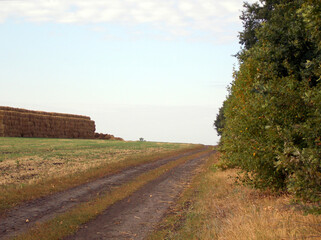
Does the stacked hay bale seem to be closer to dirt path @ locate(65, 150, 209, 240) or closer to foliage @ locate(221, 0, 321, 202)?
dirt path @ locate(65, 150, 209, 240)

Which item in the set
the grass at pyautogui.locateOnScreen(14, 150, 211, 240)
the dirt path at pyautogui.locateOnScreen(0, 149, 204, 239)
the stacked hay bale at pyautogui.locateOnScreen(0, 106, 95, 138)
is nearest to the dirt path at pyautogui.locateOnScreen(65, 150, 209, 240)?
the grass at pyautogui.locateOnScreen(14, 150, 211, 240)

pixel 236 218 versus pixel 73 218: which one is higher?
pixel 236 218

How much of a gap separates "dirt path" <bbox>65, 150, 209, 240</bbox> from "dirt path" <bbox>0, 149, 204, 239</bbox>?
5.95 ft

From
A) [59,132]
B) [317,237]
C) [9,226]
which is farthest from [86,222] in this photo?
[59,132]

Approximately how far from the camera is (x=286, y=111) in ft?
30.2

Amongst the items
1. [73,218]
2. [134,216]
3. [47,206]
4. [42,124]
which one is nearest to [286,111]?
[134,216]

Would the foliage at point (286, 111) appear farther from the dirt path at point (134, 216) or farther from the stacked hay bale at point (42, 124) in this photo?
the stacked hay bale at point (42, 124)

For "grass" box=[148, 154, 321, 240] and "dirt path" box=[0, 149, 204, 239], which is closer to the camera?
"grass" box=[148, 154, 321, 240]

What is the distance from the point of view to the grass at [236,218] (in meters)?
7.29

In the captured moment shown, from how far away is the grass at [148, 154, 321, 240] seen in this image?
7293 mm

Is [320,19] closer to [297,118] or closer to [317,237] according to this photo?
[297,118]

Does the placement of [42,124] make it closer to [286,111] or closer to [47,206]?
[47,206]

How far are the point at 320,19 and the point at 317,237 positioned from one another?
4705 mm

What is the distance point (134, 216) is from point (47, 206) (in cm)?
388
